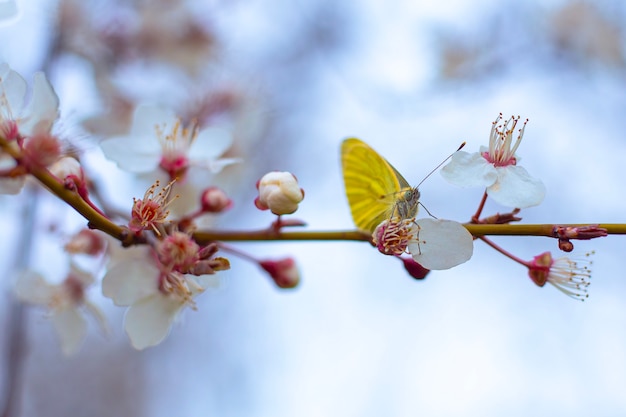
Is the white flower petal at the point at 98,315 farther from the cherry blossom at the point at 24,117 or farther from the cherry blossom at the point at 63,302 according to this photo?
the cherry blossom at the point at 24,117

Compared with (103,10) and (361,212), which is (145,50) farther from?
(361,212)

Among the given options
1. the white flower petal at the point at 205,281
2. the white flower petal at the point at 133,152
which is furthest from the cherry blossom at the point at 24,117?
the white flower petal at the point at 205,281

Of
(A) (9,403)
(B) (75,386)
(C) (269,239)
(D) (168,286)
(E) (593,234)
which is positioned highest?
(E) (593,234)

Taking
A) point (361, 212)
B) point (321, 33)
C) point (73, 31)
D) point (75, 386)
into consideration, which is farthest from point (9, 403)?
point (75, 386)

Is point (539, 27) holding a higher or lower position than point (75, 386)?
higher

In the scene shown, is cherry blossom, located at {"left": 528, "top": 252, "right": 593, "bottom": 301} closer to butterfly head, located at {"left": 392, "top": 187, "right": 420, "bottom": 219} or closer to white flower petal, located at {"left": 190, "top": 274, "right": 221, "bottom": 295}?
butterfly head, located at {"left": 392, "top": 187, "right": 420, "bottom": 219}

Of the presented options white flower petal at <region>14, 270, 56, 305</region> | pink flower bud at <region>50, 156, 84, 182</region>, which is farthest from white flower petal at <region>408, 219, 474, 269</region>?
white flower petal at <region>14, 270, 56, 305</region>

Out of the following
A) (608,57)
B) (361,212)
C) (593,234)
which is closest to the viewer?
(593,234)

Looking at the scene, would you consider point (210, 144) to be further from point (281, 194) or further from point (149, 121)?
point (281, 194)
